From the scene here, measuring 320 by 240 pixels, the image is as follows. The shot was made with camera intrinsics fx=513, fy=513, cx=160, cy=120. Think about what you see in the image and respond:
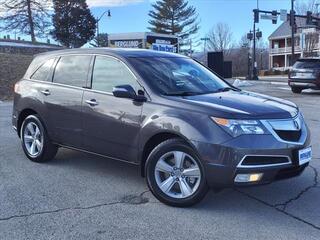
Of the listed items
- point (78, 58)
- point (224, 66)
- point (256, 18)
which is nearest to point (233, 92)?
point (78, 58)

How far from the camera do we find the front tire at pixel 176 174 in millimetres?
5230

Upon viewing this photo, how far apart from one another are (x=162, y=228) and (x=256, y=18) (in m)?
34.9

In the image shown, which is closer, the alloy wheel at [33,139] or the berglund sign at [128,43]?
the alloy wheel at [33,139]

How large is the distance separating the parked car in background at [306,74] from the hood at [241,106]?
1719 centimetres

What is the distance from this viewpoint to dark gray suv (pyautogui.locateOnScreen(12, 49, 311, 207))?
503cm

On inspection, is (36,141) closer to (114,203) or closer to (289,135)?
(114,203)

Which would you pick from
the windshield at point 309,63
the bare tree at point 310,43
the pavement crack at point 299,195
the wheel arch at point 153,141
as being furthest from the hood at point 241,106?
the bare tree at point 310,43

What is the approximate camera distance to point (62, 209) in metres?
5.26

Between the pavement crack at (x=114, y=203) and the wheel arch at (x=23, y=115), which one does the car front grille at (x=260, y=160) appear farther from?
the wheel arch at (x=23, y=115)

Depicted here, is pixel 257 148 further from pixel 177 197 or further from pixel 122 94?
pixel 122 94

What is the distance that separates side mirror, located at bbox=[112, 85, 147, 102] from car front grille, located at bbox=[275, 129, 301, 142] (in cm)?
153

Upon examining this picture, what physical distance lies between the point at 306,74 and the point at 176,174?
723 inches

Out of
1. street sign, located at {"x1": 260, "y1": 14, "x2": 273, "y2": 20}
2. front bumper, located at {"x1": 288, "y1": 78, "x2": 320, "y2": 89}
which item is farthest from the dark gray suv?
street sign, located at {"x1": 260, "y1": 14, "x2": 273, "y2": 20}

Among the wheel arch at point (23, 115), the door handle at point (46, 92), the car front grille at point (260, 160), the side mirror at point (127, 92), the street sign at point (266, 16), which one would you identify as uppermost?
the street sign at point (266, 16)
